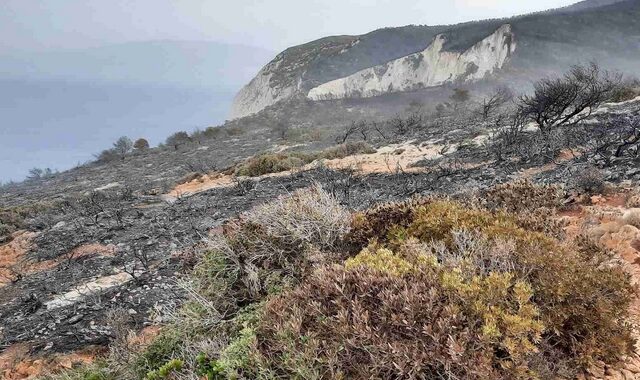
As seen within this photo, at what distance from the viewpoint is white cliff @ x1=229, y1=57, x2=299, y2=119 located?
76500 mm

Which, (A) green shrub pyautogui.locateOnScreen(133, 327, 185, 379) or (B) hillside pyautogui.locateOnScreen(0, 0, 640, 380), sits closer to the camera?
(B) hillside pyautogui.locateOnScreen(0, 0, 640, 380)

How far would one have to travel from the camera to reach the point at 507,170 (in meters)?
11.4

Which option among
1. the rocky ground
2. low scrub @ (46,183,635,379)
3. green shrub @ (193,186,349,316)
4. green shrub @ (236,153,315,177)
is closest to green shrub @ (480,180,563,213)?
the rocky ground

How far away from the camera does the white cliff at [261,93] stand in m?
76.5

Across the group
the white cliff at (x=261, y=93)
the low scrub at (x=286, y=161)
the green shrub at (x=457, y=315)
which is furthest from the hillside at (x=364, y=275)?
the white cliff at (x=261, y=93)

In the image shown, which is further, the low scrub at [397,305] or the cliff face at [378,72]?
the cliff face at [378,72]

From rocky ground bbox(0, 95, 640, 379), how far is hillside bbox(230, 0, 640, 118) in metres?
39.8

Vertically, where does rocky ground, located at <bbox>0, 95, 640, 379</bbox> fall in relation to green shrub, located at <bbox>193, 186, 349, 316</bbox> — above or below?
below

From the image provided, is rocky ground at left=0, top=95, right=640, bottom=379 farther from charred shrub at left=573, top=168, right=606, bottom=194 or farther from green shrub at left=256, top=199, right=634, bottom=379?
green shrub at left=256, top=199, right=634, bottom=379

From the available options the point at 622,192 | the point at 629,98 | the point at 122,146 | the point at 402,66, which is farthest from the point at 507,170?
the point at 402,66

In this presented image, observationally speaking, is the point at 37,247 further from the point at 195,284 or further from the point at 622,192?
the point at 622,192

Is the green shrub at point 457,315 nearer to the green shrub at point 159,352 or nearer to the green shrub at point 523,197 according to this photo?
the green shrub at point 159,352

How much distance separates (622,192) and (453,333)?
19.8 ft

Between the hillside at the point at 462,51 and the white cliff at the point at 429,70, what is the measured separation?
0.51ft
